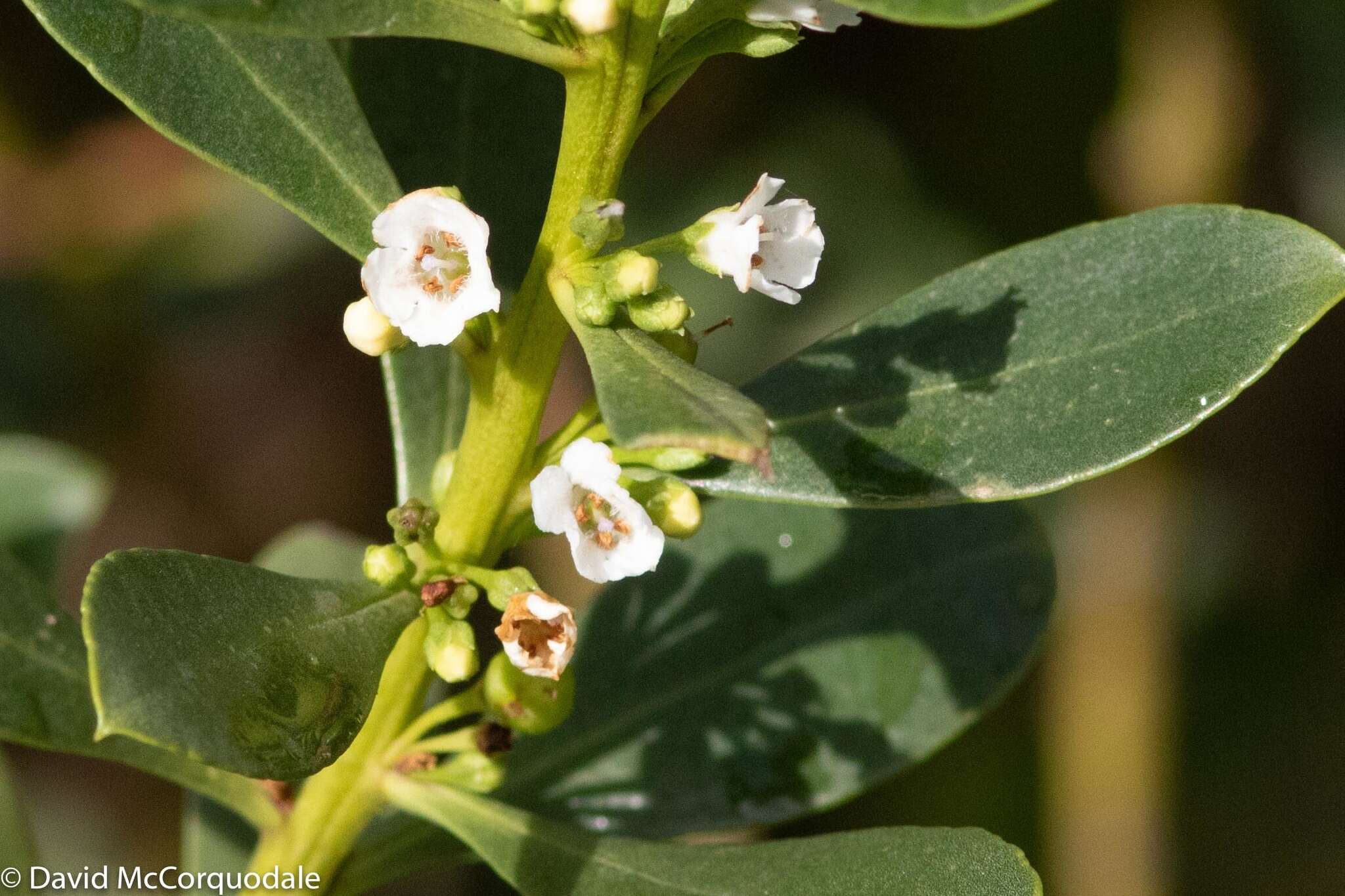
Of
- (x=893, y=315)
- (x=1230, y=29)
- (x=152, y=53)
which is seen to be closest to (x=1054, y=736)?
(x=1230, y=29)

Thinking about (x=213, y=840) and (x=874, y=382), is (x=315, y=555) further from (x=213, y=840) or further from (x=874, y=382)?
(x=874, y=382)

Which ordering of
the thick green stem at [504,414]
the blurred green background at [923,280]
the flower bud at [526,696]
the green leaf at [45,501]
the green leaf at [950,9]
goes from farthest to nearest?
the blurred green background at [923,280] < the green leaf at [45,501] < the flower bud at [526,696] < the thick green stem at [504,414] < the green leaf at [950,9]

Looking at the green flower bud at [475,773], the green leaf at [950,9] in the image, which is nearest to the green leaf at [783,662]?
the green flower bud at [475,773]

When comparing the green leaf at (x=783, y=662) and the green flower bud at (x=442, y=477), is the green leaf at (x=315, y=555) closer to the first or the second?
the green leaf at (x=783, y=662)

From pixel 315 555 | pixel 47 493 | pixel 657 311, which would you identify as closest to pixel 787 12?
pixel 657 311

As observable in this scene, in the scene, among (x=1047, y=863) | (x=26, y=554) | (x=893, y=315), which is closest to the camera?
(x=893, y=315)

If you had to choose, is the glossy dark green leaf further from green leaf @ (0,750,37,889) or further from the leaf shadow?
green leaf @ (0,750,37,889)

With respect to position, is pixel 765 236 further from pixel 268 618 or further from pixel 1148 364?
pixel 268 618
